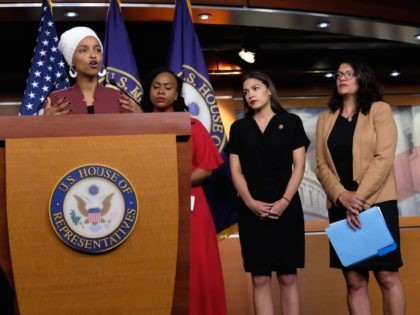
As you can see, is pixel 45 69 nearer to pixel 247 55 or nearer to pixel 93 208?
pixel 247 55

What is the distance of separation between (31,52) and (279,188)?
10.3 ft

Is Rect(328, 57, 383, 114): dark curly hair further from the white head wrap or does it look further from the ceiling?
the ceiling

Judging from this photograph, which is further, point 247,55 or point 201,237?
point 247,55

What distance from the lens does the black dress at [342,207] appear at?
2852mm

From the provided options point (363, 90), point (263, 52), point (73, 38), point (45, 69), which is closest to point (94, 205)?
point (73, 38)

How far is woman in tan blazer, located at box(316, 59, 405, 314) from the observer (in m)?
2.85

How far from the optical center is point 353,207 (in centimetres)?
282

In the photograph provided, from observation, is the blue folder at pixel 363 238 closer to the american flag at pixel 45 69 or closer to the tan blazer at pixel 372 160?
the tan blazer at pixel 372 160

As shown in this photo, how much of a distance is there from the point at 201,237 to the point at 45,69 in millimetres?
1527

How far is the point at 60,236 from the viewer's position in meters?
1.55

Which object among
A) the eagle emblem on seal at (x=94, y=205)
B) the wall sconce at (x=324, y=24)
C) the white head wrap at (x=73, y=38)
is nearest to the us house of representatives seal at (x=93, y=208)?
the eagle emblem on seal at (x=94, y=205)

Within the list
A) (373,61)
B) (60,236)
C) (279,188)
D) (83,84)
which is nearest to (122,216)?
(60,236)

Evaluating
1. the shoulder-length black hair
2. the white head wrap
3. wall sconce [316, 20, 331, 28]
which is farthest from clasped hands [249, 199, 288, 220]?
wall sconce [316, 20, 331, 28]

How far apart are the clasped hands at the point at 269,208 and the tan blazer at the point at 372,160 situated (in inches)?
10.1
